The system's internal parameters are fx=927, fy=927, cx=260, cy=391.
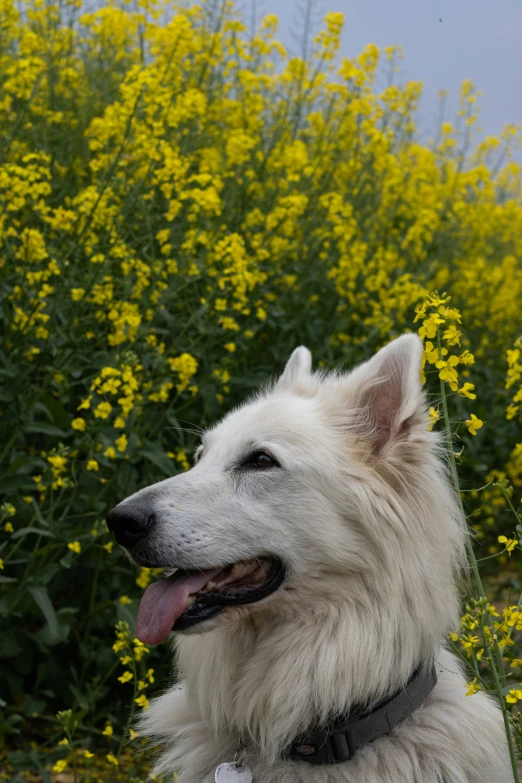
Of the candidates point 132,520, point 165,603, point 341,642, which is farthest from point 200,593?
point 341,642

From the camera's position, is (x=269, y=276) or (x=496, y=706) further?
(x=269, y=276)

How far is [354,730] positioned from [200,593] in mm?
545

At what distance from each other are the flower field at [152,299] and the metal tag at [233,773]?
0.50 m

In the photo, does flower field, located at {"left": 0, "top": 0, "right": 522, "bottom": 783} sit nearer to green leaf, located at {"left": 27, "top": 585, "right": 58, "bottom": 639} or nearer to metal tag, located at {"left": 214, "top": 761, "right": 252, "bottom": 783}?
green leaf, located at {"left": 27, "top": 585, "right": 58, "bottom": 639}

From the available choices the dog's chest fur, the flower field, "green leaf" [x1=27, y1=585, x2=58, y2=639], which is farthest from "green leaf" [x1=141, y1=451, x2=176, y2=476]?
the dog's chest fur

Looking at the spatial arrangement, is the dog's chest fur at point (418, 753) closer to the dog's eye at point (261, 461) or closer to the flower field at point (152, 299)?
the flower field at point (152, 299)

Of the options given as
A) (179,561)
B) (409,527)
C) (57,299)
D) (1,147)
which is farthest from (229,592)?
(1,147)

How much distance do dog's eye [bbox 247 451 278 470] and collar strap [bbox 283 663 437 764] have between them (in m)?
0.70

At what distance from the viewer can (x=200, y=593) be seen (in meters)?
2.55

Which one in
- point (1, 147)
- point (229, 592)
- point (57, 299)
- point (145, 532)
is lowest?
point (229, 592)

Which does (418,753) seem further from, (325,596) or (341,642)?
(325,596)

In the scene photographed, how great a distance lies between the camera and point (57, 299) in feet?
13.1

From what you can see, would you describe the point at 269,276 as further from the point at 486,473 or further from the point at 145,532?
the point at 145,532

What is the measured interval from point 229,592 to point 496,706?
883 millimetres
